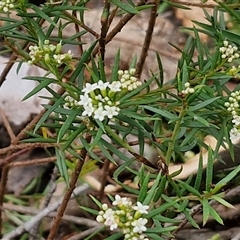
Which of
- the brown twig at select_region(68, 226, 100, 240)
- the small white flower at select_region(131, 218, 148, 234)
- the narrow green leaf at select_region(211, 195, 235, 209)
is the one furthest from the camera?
the brown twig at select_region(68, 226, 100, 240)

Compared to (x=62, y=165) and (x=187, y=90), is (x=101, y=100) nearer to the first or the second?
(x=187, y=90)

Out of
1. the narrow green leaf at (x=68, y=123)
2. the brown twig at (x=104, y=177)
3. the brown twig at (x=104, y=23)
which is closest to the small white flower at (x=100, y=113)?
the narrow green leaf at (x=68, y=123)

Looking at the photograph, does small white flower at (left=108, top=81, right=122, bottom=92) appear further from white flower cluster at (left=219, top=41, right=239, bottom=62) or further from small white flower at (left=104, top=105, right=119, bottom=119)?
white flower cluster at (left=219, top=41, right=239, bottom=62)

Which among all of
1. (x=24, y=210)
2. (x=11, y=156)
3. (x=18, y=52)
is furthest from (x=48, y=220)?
(x=18, y=52)

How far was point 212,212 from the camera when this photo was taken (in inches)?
41.4

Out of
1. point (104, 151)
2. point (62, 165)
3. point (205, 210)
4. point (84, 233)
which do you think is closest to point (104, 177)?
point (84, 233)

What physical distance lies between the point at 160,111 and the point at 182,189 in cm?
21

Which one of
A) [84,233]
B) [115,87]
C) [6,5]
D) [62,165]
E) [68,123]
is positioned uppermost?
[6,5]

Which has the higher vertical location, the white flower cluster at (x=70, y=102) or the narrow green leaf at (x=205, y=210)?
the white flower cluster at (x=70, y=102)

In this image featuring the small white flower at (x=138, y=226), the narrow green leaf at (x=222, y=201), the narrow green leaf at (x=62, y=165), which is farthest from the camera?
the narrow green leaf at (x=62, y=165)

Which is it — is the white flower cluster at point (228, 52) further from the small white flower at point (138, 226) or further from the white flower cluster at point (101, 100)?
the small white flower at point (138, 226)

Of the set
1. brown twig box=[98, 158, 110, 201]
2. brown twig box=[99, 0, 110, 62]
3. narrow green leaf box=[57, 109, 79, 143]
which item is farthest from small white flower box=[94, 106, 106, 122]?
brown twig box=[98, 158, 110, 201]

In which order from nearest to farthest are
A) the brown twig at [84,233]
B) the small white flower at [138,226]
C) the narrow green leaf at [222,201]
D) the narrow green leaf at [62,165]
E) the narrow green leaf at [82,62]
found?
the small white flower at [138,226]
the narrow green leaf at [222,201]
the narrow green leaf at [82,62]
the narrow green leaf at [62,165]
the brown twig at [84,233]

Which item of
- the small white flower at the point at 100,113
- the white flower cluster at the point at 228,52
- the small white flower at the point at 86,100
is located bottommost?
the small white flower at the point at 100,113
